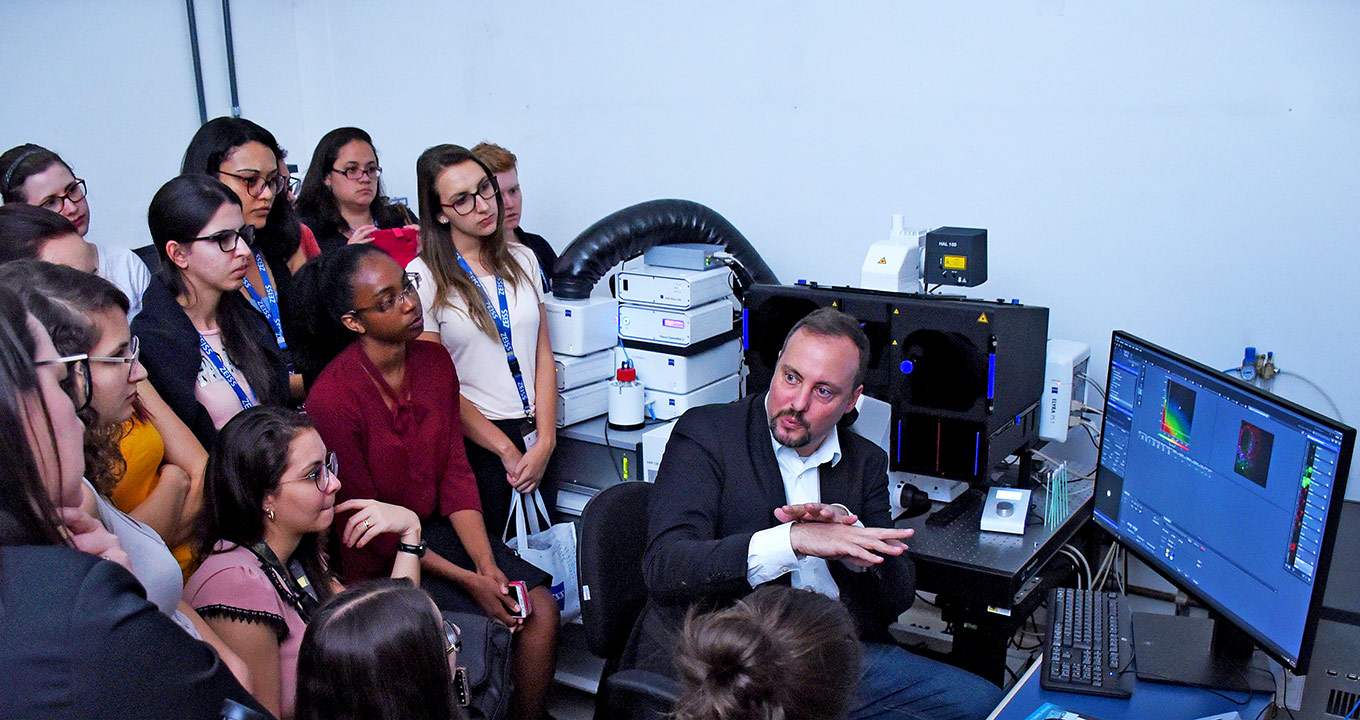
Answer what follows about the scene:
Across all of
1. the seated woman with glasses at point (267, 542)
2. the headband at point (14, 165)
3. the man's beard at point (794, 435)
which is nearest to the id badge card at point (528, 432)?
the seated woman with glasses at point (267, 542)

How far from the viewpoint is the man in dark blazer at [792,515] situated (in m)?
1.88

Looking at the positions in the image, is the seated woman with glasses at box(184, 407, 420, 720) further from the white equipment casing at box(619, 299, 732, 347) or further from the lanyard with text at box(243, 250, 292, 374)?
the white equipment casing at box(619, 299, 732, 347)

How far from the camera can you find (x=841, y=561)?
1947mm

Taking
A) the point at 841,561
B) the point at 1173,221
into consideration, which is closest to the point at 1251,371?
the point at 1173,221

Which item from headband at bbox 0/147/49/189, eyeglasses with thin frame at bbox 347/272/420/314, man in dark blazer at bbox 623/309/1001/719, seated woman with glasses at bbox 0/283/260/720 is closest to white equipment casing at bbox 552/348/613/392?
eyeglasses with thin frame at bbox 347/272/420/314

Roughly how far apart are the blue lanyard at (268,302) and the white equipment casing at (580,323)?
77 cm

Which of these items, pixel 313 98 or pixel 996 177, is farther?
pixel 313 98

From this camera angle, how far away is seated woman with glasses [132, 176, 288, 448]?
2191mm

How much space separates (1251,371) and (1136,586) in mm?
773

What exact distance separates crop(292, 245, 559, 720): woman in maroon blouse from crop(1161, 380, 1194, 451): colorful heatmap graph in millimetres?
1524

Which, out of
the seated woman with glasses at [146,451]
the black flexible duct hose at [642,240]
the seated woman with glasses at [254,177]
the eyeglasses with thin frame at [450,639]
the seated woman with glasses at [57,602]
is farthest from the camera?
the black flexible duct hose at [642,240]

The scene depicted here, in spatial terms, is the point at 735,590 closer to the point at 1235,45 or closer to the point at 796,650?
the point at 796,650

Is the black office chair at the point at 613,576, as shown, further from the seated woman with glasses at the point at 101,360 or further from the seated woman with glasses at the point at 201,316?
the seated woman with glasses at the point at 201,316

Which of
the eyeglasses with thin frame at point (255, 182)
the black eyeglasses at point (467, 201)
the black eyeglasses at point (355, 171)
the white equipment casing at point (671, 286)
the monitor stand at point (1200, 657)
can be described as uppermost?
the black eyeglasses at point (355, 171)
